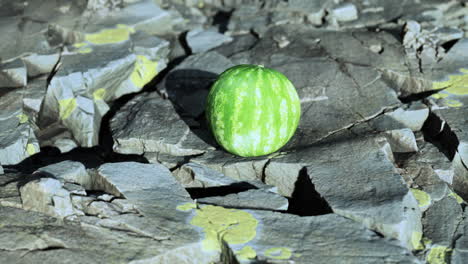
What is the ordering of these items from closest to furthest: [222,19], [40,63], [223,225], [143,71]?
1. [223,225]
2. [40,63]
3. [143,71]
4. [222,19]

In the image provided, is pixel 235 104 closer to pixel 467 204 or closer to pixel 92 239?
pixel 92 239

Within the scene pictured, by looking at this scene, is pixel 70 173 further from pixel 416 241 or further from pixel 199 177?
pixel 416 241

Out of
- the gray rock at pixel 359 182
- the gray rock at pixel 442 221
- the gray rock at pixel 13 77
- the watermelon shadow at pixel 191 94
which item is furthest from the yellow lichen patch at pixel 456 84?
the gray rock at pixel 13 77

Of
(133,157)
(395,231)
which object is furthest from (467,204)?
(133,157)

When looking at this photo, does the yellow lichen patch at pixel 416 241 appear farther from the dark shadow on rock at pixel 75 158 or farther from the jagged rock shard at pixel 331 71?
the dark shadow on rock at pixel 75 158

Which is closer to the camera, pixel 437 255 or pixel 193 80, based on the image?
pixel 437 255

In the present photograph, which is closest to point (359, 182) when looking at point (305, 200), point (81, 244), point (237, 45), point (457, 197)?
point (305, 200)

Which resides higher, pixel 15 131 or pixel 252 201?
pixel 15 131
